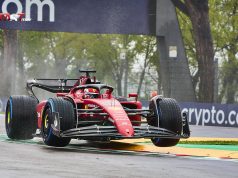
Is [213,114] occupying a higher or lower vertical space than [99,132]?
lower

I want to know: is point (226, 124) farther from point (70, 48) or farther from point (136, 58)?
point (70, 48)

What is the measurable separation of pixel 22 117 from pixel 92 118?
179 centimetres

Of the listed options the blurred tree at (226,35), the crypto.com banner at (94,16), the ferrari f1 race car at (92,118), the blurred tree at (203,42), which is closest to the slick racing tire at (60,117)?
the ferrari f1 race car at (92,118)

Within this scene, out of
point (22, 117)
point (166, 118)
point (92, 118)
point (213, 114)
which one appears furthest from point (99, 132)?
point (213, 114)

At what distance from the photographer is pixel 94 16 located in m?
34.7

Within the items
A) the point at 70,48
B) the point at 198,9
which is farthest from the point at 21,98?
the point at 70,48

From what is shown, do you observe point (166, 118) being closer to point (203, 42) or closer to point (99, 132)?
point (99, 132)

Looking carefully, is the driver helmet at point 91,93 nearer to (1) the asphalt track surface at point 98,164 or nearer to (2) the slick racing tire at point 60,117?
(2) the slick racing tire at point 60,117

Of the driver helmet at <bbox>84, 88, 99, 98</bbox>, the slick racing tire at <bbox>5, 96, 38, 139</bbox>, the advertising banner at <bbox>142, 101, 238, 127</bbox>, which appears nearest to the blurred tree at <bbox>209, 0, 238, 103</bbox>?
the advertising banner at <bbox>142, 101, 238, 127</bbox>

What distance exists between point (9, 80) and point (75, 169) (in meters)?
41.4

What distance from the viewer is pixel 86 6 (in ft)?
114

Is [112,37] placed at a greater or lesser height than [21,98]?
greater

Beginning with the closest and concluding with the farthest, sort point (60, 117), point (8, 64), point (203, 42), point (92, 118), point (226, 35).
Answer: point (60, 117) < point (92, 118) < point (203, 42) < point (8, 64) < point (226, 35)

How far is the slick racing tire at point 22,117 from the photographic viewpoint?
1686 centimetres
